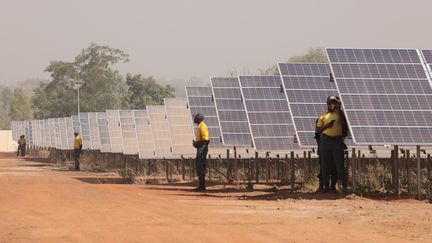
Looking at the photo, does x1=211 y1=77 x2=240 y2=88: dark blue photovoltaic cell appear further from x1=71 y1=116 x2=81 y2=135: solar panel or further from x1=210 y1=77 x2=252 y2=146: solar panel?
x1=71 y1=116 x2=81 y2=135: solar panel

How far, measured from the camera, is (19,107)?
132250 millimetres

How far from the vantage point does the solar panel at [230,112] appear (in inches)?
984

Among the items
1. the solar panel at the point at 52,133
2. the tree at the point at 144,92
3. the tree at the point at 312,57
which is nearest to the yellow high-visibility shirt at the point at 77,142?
the solar panel at the point at 52,133

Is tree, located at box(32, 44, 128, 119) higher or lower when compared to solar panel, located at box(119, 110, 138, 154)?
higher

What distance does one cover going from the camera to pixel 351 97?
16172 mm

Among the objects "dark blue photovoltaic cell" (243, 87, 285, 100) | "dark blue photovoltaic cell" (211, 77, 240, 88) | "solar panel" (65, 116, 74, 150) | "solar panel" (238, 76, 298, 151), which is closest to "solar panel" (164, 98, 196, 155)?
"dark blue photovoltaic cell" (211, 77, 240, 88)

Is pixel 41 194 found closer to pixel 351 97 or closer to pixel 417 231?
pixel 351 97

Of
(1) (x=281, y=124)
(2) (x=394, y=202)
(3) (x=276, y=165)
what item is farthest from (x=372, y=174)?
(3) (x=276, y=165)

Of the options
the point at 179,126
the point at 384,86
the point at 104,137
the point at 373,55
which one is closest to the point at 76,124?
the point at 104,137

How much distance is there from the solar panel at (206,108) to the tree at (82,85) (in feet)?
199

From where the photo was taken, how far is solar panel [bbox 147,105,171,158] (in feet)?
100

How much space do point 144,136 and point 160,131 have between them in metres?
0.70

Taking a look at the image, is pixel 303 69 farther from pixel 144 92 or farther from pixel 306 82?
pixel 144 92

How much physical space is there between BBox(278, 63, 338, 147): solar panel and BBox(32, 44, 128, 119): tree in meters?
68.4
